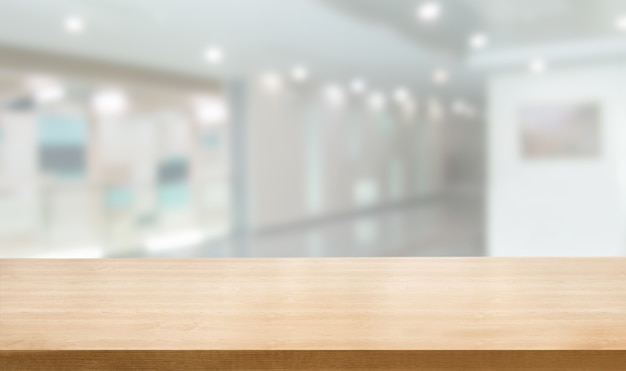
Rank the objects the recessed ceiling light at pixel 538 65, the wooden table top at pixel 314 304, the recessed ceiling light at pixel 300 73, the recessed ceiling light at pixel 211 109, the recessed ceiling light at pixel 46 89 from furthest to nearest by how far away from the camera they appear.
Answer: the recessed ceiling light at pixel 46 89 → the recessed ceiling light at pixel 211 109 → the recessed ceiling light at pixel 300 73 → the recessed ceiling light at pixel 538 65 → the wooden table top at pixel 314 304

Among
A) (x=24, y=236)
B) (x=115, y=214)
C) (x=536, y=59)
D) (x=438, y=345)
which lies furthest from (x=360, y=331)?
(x=24, y=236)

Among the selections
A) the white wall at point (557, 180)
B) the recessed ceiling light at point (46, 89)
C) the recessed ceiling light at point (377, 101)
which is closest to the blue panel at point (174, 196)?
the recessed ceiling light at point (46, 89)

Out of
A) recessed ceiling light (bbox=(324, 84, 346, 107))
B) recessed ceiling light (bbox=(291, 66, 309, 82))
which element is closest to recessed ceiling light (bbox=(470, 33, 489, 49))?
recessed ceiling light (bbox=(324, 84, 346, 107))

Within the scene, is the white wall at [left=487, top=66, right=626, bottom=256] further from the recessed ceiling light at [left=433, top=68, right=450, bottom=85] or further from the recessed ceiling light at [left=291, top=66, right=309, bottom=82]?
the recessed ceiling light at [left=291, top=66, right=309, bottom=82]

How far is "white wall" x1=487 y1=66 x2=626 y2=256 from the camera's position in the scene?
3.00 m

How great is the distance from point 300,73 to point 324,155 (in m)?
0.44

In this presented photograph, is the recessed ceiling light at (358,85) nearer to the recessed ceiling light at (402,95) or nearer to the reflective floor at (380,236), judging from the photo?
the recessed ceiling light at (402,95)

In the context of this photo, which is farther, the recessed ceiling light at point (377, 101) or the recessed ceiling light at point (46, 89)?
the recessed ceiling light at point (46, 89)

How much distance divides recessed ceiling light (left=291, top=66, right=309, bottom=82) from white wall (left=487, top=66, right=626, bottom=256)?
0.92 m

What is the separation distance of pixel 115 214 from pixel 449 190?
5.81 feet

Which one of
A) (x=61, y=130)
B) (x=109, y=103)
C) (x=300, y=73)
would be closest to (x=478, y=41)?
(x=300, y=73)

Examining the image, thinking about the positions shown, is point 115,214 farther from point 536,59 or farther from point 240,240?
point 536,59

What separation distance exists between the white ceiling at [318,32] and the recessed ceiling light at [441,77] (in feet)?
0.12

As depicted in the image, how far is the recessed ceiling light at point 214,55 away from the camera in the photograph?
Answer: 3.21 metres
